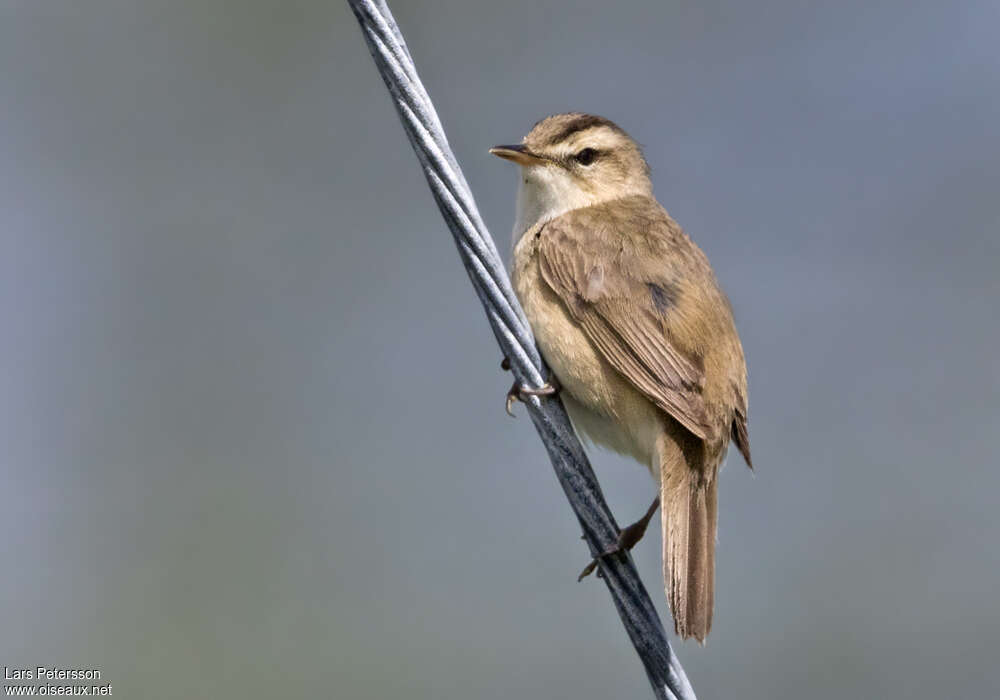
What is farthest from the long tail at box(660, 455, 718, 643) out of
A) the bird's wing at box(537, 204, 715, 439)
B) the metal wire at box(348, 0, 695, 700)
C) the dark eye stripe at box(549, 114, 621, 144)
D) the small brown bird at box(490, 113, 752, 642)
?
the dark eye stripe at box(549, 114, 621, 144)

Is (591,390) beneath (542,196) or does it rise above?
beneath

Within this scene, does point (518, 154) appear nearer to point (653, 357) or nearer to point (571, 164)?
point (571, 164)

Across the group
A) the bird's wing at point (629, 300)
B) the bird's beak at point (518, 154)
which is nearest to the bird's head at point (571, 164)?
the bird's beak at point (518, 154)

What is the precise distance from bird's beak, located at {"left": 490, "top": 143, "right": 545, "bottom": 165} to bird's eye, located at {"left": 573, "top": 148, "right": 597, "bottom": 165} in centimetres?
18

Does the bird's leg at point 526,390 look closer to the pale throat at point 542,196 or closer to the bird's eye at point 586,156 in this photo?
the pale throat at point 542,196

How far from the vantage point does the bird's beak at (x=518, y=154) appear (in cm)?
352

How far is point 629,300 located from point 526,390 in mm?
739

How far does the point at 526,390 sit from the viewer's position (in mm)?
2365

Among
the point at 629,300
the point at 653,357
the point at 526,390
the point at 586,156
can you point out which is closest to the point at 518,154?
the point at 586,156

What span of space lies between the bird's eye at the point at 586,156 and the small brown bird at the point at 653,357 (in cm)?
35

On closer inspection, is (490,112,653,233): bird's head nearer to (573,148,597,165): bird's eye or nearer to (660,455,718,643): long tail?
(573,148,597,165): bird's eye

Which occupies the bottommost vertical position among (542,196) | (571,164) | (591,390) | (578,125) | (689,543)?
(689,543)

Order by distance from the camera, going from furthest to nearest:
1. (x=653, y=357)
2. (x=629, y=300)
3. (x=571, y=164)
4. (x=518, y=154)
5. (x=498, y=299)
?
(x=571, y=164), (x=518, y=154), (x=629, y=300), (x=653, y=357), (x=498, y=299)

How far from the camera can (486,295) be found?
2104mm
